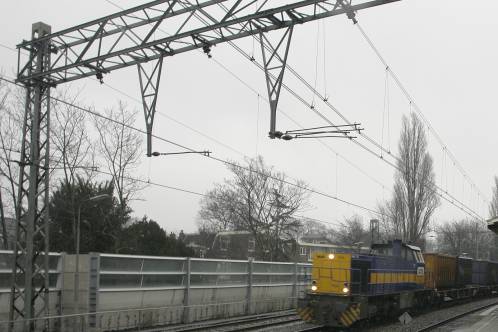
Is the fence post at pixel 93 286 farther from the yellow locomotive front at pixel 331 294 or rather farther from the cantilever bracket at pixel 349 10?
the cantilever bracket at pixel 349 10

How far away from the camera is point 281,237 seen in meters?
48.5

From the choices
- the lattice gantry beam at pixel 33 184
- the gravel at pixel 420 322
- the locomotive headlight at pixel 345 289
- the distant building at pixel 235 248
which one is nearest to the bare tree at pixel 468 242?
the distant building at pixel 235 248

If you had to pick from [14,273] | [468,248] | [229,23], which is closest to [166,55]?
[229,23]

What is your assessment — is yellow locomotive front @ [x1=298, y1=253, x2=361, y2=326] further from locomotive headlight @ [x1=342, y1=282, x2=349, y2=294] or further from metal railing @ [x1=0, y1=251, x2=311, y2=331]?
metal railing @ [x1=0, y1=251, x2=311, y2=331]

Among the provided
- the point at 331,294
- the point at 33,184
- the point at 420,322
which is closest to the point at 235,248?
the point at 420,322

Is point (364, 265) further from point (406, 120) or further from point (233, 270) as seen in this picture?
point (406, 120)

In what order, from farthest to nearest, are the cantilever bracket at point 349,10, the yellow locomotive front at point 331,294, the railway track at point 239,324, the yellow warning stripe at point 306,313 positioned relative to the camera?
the railway track at point 239,324, the yellow warning stripe at point 306,313, the yellow locomotive front at point 331,294, the cantilever bracket at point 349,10

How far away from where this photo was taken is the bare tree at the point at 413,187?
146 ft

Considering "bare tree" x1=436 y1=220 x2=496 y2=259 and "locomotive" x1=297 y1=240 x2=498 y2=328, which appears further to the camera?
"bare tree" x1=436 y1=220 x2=496 y2=259

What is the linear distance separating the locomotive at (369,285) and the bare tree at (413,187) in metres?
18.3

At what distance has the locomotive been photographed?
16.8 metres

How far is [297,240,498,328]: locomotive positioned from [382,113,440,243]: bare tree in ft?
59.9

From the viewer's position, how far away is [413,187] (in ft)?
146

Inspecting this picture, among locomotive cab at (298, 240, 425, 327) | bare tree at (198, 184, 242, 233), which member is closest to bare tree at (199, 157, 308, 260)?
bare tree at (198, 184, 242, 233)
